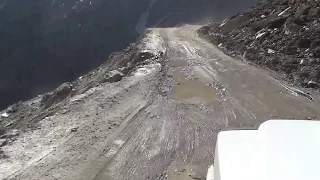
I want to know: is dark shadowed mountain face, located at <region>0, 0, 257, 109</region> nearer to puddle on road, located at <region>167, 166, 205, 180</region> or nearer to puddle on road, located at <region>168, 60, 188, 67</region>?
puddle on road, located at <region>168, 60, 188, 67</region>

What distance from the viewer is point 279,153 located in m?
3.03

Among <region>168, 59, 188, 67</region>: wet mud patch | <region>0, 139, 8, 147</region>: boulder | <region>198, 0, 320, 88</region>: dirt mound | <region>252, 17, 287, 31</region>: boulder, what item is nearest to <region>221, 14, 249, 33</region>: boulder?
<region>198, 0, 320, 88</region>: dirt mound

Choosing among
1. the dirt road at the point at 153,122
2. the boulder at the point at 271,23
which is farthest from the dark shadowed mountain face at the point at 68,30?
the dirt road at the point at 153,122

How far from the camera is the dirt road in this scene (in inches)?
267

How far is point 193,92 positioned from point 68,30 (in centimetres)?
4822

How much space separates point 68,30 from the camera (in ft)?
185

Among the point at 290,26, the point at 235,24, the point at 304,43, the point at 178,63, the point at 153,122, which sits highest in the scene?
the point at 290,26

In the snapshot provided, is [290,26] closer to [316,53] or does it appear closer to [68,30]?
[316,53]

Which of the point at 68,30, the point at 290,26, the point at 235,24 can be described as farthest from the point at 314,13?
the point at 68,30

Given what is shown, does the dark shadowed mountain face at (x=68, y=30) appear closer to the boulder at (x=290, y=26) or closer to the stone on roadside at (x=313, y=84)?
the boulder at (x=290, y=26)

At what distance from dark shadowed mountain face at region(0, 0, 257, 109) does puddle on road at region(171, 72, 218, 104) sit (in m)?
36.6

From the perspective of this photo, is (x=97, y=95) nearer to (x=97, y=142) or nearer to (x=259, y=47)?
(x=97, y=142)

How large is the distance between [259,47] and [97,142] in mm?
10158

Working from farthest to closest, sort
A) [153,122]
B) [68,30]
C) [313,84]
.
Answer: [68,30] < [313,84] < [153,122]
